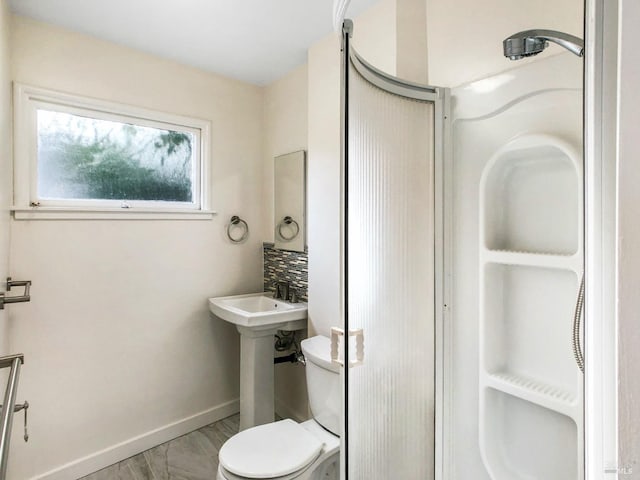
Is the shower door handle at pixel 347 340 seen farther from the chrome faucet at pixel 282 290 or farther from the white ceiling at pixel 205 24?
the white ceiling at pixel 205 24

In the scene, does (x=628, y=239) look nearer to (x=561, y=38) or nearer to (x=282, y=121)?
(x=561, y=38)

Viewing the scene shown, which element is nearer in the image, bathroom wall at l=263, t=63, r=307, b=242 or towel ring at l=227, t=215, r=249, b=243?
bathroom wall at l=263, t=63, r=307, b=242

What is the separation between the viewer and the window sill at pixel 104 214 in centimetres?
180

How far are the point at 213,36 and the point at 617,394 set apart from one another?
2.27m

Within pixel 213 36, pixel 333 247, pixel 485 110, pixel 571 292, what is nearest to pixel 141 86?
pixel 213 36

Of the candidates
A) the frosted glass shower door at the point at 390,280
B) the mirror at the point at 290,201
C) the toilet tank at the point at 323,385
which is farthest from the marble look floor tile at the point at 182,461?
the mirror at the point at 290,201

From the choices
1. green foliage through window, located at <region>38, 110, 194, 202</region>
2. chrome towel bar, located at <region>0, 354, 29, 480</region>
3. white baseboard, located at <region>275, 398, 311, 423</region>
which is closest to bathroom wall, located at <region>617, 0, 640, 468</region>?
chrome towel bar, located at <region>0, 354, 29, 480</region>

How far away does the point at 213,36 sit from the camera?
1.98 metres

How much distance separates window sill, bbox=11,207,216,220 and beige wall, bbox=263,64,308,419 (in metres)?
0.56

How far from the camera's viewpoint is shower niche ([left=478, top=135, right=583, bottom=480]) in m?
1.07

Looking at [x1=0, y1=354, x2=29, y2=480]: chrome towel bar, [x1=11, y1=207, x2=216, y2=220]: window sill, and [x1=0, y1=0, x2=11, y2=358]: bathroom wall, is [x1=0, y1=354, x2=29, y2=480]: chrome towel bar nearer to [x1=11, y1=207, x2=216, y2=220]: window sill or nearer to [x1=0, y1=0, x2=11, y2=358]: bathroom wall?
[x1=0, y1=0, x2=11, y2=358]: bathroom wall

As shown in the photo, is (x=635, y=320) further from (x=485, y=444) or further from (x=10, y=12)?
(x=10, y=12)

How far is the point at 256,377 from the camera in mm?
2129

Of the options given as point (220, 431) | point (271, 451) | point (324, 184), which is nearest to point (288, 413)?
point (220, 431)
